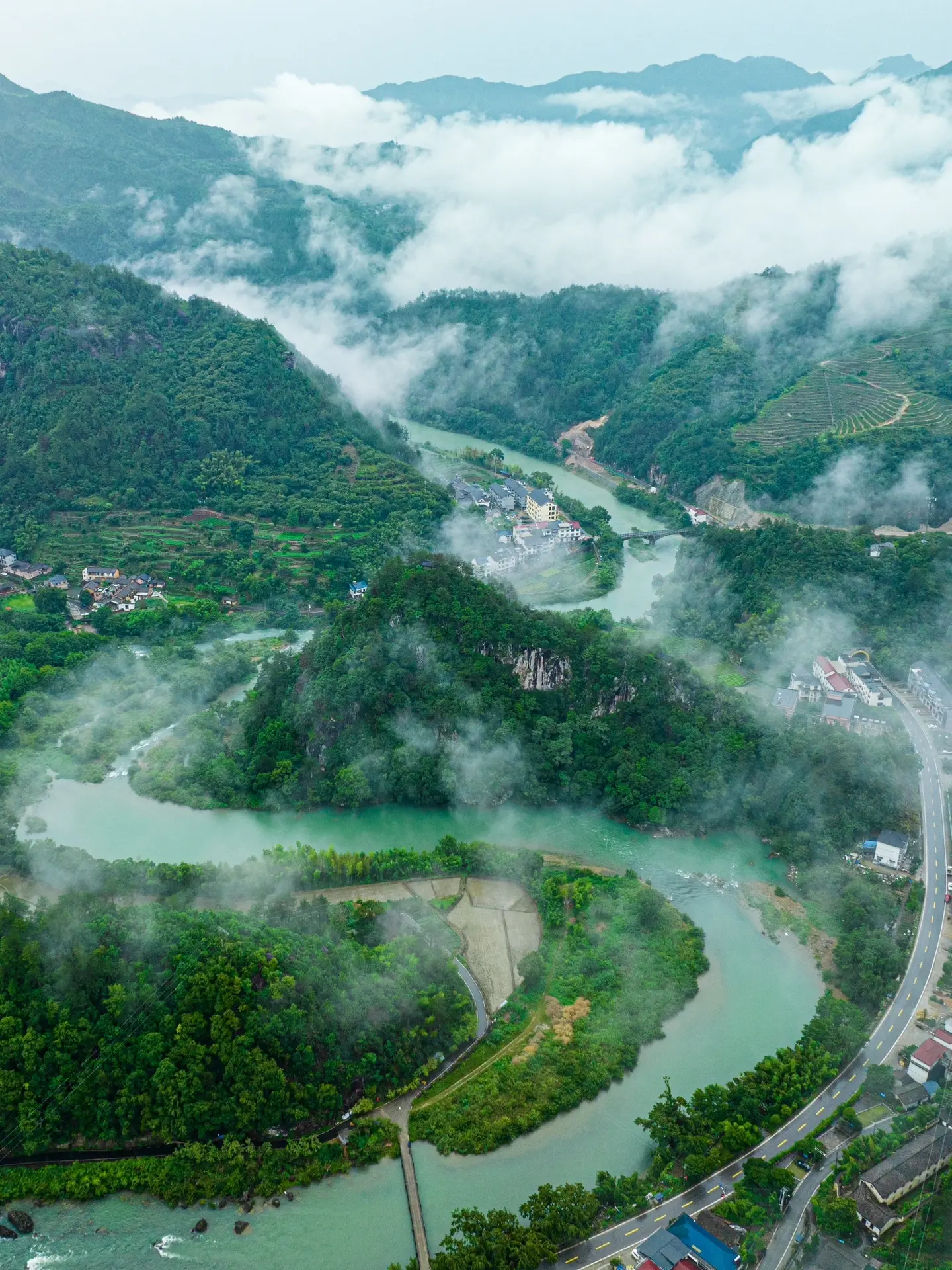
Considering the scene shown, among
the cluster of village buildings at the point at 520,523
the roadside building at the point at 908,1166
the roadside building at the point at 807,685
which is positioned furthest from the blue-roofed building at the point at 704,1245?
the cluster of village buildings at the point at 520,523

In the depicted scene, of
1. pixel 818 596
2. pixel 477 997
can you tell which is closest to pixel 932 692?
pixel 818 596

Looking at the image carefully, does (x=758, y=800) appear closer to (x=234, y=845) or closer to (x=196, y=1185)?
(x=234, y=845)

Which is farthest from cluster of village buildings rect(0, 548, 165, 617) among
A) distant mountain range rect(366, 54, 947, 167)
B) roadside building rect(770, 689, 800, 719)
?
distant mountain range rect(366, 54, 947, 167)

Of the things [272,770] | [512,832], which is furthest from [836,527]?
[272,770]

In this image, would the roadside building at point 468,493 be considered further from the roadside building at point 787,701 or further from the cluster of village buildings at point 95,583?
the roadside building at point 787,701

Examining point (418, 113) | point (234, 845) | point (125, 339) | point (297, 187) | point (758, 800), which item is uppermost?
point (418, 113)

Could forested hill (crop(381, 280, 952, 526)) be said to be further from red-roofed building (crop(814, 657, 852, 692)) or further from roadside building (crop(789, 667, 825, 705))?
roadside building (crop(789, 667, 825, 705))

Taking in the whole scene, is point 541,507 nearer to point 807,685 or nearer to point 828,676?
point 828,676
